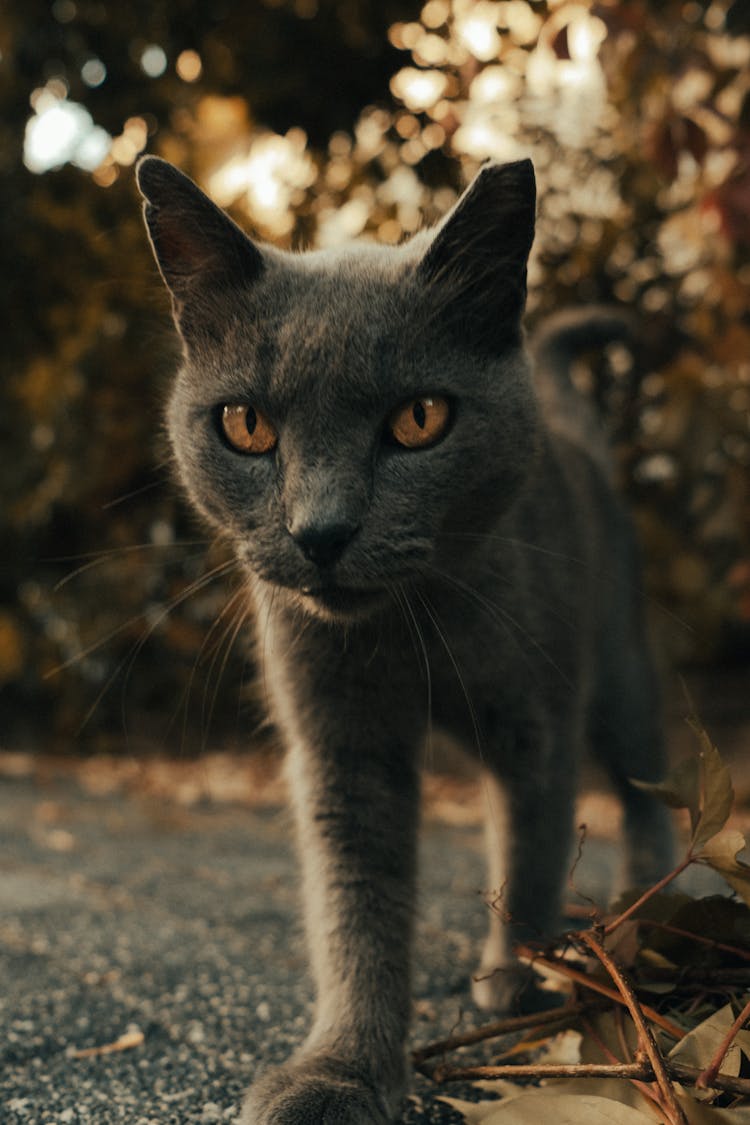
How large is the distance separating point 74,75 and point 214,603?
1.63 metres

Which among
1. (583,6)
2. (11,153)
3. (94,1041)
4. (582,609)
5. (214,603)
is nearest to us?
(94,1041)

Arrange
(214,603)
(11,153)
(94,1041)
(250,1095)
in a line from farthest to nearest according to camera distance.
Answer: (214,603) → (11,153) → (94,1041) → (250,1095)

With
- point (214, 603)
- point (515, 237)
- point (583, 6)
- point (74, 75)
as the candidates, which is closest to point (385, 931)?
point (515, 237)

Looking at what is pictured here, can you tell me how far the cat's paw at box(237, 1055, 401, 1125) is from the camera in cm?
100

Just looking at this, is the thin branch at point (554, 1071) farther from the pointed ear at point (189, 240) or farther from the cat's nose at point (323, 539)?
the pointed ear at point (189, 240)

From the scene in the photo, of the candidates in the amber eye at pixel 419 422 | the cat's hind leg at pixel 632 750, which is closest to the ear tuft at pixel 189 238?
the amber eye at pixel 419 422

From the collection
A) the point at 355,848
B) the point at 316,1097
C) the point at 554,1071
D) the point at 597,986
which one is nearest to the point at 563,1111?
the point at 554,1071

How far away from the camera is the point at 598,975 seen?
3.50ft

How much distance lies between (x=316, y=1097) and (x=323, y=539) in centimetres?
55

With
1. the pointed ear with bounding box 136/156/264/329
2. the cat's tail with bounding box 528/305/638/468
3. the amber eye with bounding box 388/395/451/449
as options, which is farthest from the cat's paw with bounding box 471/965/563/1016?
the cat's tail with bounding box 528/305/638/468

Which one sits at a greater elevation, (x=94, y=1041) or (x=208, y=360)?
(x=208, y=360)

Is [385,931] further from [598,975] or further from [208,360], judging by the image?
[208,360]

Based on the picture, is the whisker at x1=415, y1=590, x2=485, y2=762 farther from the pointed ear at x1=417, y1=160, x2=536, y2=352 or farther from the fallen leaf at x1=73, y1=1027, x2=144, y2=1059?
the fallen leaf at x1=73, y1=1027, x2=144, y2=1059

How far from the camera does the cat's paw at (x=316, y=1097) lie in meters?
1.00
